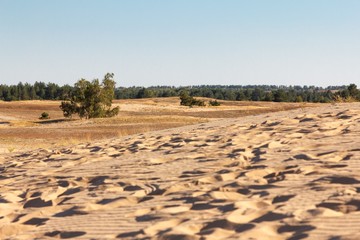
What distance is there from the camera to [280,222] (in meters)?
4.86

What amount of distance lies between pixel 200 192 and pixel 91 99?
41.5 meters

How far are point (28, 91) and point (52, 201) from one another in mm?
138337

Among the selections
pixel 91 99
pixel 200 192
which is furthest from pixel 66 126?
pixel 200 192

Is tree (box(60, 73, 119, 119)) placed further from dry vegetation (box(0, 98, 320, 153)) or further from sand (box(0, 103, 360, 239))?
sand (box(0, 103, 360, 239))

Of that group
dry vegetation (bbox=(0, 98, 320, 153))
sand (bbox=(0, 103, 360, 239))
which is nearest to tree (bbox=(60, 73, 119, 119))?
dry vegetation (bbox=(0, 98, 320, 153))

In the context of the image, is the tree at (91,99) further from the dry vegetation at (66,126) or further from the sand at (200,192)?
the sand at (200,192)

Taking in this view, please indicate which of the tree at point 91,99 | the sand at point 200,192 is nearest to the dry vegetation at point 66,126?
the tree at point 91,99

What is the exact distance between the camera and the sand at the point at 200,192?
4934 millimetres

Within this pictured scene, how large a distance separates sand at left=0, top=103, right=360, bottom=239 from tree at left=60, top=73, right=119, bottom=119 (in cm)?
3642

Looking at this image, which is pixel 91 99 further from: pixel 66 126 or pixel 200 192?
pixel 200 192

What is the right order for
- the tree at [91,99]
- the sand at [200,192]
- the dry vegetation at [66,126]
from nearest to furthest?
1. the sand at [200,192]
2. the dry vegetation at [66,126]
3. the tree at [91,99]

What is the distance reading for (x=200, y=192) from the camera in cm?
641

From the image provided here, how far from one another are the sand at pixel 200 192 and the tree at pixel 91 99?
36.4 metres

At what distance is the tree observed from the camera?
47.3 metres
